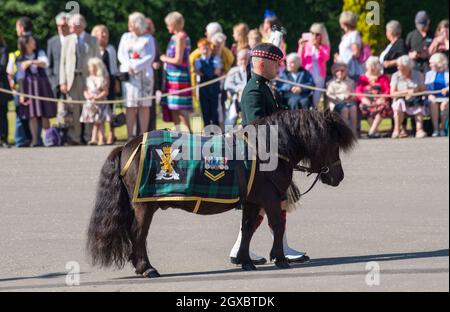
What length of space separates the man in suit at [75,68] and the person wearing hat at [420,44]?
4978mm

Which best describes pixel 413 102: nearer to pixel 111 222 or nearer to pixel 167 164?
pixel 167 164

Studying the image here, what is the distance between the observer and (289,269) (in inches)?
380

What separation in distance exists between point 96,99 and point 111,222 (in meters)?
9.07

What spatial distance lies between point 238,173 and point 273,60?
3.45 feet

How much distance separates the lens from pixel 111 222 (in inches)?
370

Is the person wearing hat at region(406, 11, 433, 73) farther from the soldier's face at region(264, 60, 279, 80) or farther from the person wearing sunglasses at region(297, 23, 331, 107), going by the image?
the soldier's face at region(264, 60, 279, 80)

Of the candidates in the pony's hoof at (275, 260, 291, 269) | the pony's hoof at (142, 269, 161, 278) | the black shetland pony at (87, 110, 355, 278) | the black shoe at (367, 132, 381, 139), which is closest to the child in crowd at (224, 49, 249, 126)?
the black shoe at (367, 132, 381, 139)

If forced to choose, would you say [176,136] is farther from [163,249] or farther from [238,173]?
[163,249]

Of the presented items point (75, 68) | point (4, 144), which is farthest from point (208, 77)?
point (4, 144)

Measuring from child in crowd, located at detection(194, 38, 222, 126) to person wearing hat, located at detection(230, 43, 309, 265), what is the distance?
875cm

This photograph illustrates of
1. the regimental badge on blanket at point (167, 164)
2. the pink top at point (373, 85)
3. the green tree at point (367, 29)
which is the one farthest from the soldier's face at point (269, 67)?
the green tree at point (367, 29)

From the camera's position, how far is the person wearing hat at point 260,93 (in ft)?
32.3
